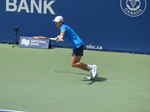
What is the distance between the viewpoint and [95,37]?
43.5 feet

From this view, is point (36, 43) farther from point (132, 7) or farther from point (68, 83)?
point (68, 83)

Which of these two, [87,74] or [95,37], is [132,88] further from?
[95,37]

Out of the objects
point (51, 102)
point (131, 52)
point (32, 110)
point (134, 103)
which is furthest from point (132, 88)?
point (131, 52)

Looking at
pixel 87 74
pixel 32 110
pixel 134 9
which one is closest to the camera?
pixel 32 110

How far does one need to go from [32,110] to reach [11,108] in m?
0.41

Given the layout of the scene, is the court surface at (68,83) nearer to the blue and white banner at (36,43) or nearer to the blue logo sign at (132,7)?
the blue and white banner at (36,43)

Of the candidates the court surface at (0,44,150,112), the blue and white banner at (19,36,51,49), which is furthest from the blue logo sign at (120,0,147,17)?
the blue and white banner at (19,36,51,49)

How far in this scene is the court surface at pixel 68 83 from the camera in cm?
667

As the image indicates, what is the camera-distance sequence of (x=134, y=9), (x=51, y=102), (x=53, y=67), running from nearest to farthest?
1. (x=51, y=102)
2. (x=53, y=67)
3. (x=134, y=9)

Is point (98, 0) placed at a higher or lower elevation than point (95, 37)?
higher

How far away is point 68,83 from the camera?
8.39 metres

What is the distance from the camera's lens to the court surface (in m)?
6.67

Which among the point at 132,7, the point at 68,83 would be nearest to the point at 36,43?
the point at 132,7

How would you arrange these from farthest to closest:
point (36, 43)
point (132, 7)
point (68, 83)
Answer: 1. point (36, 43)
2. point (132, 7)
3. point (68, 83)
